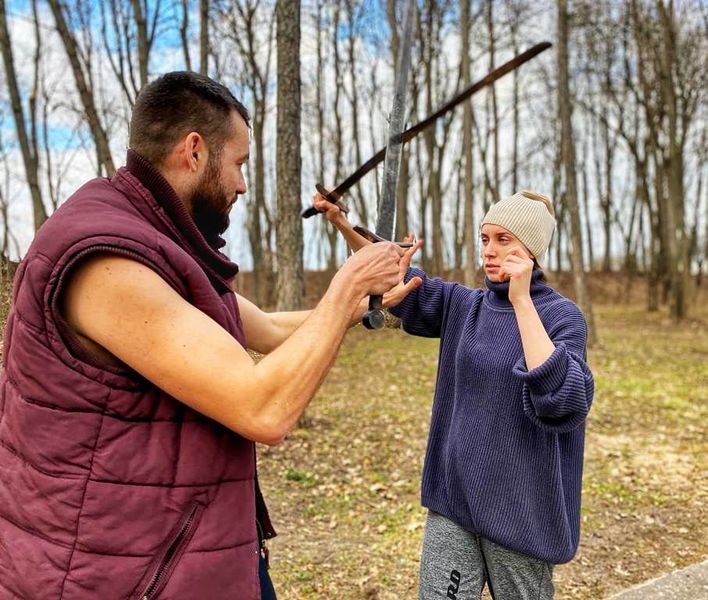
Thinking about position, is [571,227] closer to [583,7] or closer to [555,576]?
[583,7]

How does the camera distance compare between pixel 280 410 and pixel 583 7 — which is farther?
pixel 583 7

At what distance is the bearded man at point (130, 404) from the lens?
1.35 metres

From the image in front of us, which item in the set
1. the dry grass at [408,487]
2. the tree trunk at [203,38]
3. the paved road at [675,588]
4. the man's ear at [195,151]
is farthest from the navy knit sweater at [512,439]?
the tree trunk at [203,38]

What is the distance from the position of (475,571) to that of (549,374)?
0.76m

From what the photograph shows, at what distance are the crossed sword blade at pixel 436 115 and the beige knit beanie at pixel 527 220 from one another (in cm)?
39

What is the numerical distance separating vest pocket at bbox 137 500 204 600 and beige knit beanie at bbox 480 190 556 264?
137 centimetres

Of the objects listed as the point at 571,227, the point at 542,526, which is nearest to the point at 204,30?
the point at 571,227

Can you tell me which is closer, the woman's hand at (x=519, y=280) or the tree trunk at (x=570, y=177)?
Result: the woman's hand at (x=519, y=280)

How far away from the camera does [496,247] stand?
228 cm

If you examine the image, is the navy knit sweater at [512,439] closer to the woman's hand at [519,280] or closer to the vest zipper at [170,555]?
the woman's hand at [519,280]

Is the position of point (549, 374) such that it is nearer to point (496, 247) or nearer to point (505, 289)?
point (505, 289)

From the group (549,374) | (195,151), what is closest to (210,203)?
(195,151)

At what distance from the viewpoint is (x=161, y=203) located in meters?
1.55

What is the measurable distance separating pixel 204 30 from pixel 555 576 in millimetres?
9972
